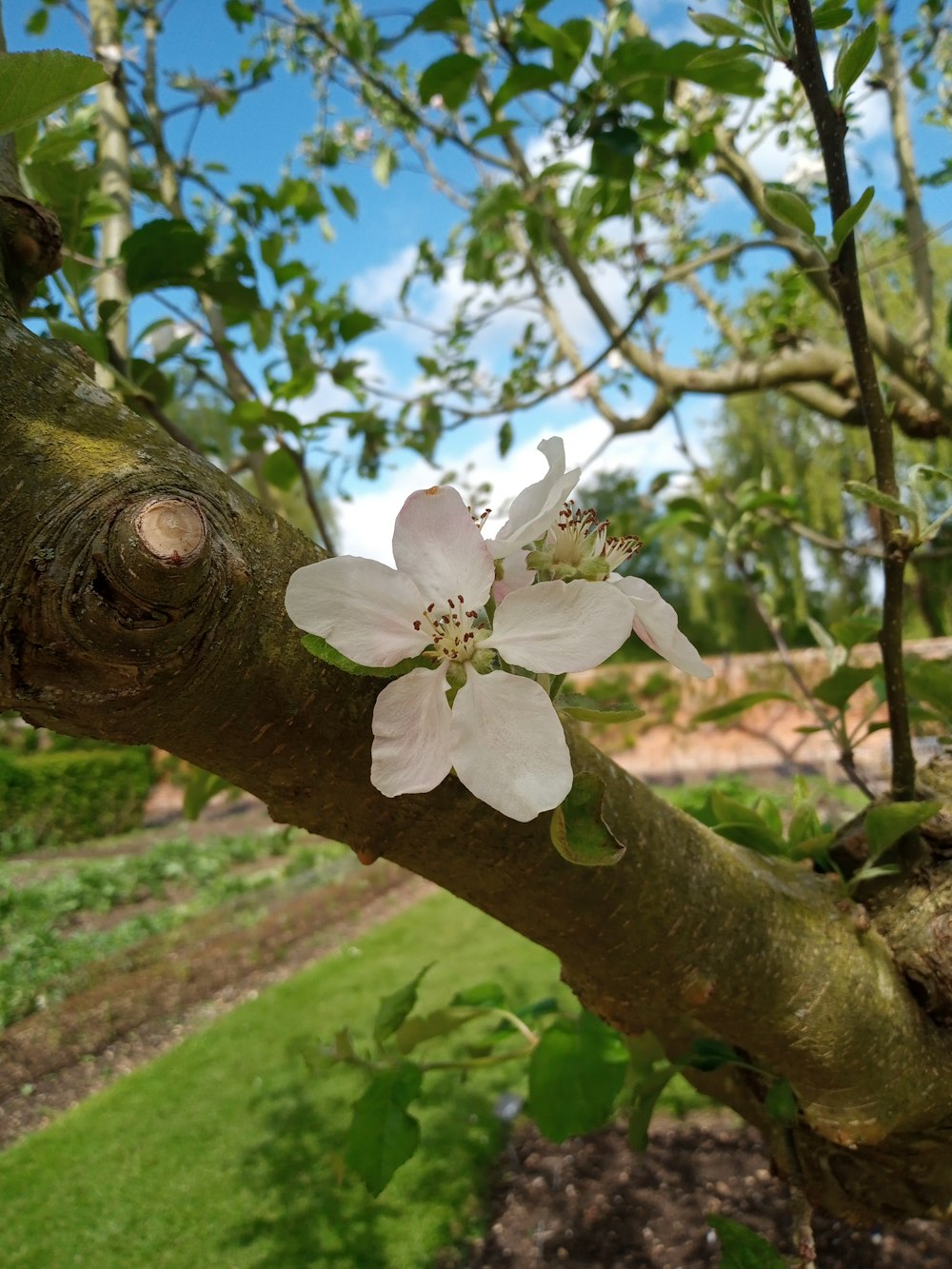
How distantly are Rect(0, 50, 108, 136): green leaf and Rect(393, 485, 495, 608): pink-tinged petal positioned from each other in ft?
1.15

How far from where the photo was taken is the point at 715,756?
9266 mm

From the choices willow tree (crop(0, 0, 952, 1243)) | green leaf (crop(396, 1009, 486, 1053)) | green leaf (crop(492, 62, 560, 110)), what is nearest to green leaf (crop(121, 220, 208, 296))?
willow tree (crop(0, 0, 952, 1243))

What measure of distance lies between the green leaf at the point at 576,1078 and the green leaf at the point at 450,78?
59.5 inches

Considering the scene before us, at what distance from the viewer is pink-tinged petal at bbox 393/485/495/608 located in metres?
0.45

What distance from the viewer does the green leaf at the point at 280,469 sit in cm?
160

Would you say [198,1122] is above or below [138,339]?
below

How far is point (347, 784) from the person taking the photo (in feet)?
1.95

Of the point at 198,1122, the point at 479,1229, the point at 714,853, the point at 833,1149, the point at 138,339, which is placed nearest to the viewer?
the point at 714,853

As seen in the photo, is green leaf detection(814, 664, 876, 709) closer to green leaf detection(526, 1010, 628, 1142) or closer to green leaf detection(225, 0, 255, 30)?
green leaf detection(526, 1010, 628, 1142)

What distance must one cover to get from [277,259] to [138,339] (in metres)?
0.79

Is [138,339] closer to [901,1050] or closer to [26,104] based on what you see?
[26,104]

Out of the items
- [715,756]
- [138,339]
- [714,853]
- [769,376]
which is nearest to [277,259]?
[138,339]

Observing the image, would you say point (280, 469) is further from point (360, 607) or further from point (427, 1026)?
point (360, 607)

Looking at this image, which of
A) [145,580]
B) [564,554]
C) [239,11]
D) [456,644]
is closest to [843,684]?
[564,554]
